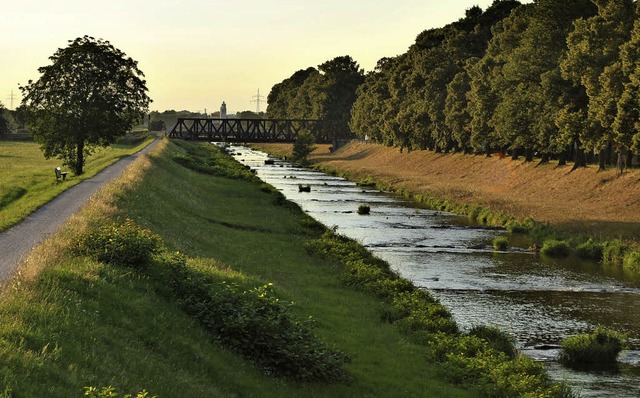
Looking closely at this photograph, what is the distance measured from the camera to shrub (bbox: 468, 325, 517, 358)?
86.2 feet

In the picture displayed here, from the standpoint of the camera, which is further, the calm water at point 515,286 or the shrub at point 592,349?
the calm water at point 515,286

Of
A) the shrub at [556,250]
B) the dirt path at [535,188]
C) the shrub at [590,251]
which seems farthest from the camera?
the dirt path at [535,188]

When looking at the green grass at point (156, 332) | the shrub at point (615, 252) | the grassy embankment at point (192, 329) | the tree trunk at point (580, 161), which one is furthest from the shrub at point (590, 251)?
the tree trunk at point (580, 161)

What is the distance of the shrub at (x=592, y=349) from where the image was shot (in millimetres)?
25984

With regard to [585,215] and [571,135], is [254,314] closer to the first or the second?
[585,215]

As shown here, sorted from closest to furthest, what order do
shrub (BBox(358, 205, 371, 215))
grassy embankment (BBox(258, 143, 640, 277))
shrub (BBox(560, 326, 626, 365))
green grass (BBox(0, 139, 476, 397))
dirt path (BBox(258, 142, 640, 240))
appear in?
green grass (BBox(0, 139, 476, 397)), shrub (BBox(560, 326, 626, 365)), grassy embankment (BBox(258, 143, 640, 277)), dirt path (BBox(258, 142, 640, 240)), shrub (BBox(358, 205, 371, 215))

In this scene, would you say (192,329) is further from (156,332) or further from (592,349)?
(592,349)

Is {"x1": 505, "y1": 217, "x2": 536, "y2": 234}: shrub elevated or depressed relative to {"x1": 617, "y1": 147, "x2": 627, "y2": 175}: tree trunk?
depressed

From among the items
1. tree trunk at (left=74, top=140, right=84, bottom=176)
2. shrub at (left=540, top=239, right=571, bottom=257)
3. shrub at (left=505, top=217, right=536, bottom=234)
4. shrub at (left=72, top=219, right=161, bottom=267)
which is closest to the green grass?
shrub at (left=72, top=219, right=161, bottom=267)

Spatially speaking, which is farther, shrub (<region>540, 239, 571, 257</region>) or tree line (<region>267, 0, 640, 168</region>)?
tree line (<region>267, 0, 640, 168</region>)

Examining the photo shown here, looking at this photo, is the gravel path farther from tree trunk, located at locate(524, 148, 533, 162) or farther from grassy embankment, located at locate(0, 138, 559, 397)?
tree trunk, located at locate(524, 148, 533, 162)

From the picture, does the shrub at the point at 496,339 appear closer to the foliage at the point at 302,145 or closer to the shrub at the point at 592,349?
the shrub at the point at 592,349

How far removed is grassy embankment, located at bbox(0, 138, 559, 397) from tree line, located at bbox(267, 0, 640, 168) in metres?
30.0

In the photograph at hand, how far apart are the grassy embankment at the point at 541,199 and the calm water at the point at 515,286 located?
222 cm
